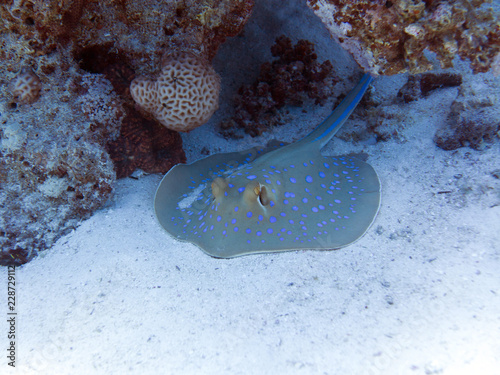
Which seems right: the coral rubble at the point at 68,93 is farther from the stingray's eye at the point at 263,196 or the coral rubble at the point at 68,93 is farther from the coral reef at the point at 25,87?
the stingray's eye at the point at 263,196

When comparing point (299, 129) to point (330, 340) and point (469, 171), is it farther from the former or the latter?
point (330, 340)

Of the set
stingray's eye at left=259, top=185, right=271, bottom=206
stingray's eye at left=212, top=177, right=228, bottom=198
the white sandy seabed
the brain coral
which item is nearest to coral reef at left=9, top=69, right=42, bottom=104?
the brain coral

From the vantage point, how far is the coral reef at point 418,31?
2881 mm

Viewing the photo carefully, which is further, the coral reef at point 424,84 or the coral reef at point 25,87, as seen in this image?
the coral reef at point 424,84

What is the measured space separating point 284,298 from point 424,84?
15.1ft

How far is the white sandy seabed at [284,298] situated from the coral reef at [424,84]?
5.66 feet

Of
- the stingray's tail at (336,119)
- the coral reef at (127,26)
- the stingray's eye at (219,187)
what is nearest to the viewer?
the coral reef at (127,26)

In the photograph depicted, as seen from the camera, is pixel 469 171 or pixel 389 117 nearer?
pixel 469 171

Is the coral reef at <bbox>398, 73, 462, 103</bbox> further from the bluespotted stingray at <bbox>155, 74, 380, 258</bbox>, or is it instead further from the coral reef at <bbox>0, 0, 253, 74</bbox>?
the coral reef at <bbox>0, 0, 253, 74</bbox>

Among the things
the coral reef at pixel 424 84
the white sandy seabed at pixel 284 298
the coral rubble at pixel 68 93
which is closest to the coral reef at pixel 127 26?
the coral rubble at pixel 68 93

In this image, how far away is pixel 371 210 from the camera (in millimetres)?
3541

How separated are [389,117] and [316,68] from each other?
1800 mm

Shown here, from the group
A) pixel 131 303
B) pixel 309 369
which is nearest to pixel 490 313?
pixel 309 369

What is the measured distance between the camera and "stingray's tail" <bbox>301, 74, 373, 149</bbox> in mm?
4578
